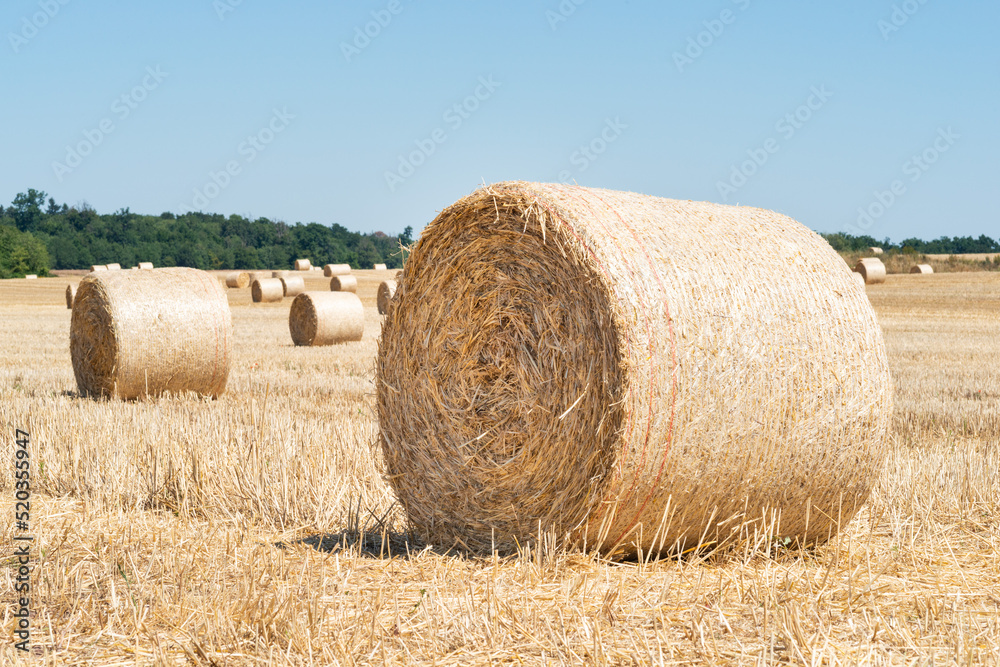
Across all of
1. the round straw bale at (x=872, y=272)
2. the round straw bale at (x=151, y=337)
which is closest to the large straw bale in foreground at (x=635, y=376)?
the round straw bale at (x=151, y=337)

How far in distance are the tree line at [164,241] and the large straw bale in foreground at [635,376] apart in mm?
60136

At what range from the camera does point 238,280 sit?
43.2 m

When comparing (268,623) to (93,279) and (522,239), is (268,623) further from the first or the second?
(93,279)

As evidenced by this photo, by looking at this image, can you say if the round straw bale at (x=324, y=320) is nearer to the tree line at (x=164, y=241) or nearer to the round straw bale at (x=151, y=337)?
the round straw bale at (x=151, y=337)

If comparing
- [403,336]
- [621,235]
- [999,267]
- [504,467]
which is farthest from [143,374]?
[999,267]

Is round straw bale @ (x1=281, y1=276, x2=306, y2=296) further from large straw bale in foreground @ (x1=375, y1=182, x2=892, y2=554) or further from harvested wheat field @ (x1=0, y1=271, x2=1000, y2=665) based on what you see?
large straw bale in foreground @ (x1=375, y1=182, x2=892, y2=554)

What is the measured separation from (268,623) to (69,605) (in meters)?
0.97

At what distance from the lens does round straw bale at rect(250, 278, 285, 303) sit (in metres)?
35.8

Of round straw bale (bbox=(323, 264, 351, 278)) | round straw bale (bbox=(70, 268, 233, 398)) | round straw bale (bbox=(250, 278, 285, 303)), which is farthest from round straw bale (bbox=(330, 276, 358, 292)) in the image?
round straw bale (bbox=(70, 268, 233, 398))

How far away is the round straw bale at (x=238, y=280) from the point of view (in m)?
43.2

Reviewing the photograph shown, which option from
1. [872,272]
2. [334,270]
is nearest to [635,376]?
[872,272]

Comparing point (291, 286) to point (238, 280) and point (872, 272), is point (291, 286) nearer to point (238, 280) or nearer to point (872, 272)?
point (238, 280)

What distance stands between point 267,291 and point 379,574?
32537mm

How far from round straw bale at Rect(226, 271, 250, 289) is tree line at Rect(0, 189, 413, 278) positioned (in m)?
21.6
